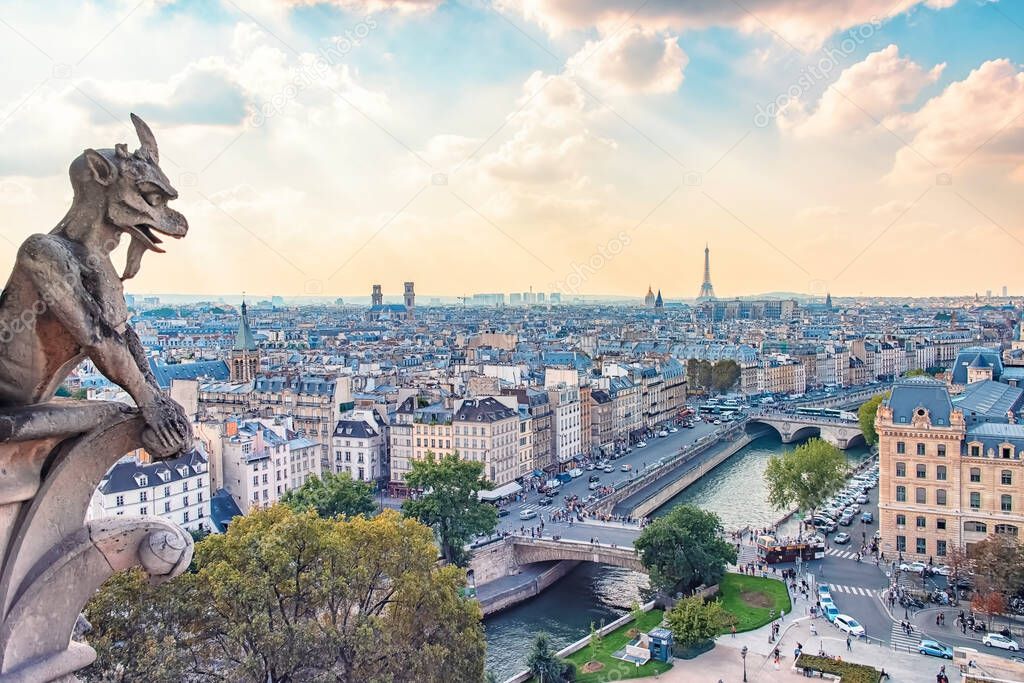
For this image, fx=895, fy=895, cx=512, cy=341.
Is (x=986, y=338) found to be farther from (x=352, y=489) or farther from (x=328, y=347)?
(x=352, y=489)

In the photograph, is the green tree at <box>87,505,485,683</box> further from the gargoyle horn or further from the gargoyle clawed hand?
the gargoyle horn

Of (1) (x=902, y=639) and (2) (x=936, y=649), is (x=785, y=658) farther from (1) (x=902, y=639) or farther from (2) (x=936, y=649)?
(2) (x=936, y=649)

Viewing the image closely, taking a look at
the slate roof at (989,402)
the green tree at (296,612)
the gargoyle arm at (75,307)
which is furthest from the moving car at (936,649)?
the gargoyle arm at (75,307)

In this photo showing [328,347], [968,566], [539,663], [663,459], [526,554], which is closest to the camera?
[539,663]

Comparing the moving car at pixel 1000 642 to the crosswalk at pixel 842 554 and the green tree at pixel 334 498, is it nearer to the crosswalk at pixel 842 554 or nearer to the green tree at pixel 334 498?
the crosswalk at pixel 842 554

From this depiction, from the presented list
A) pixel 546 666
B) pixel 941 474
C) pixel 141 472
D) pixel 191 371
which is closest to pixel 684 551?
pixel 546 666

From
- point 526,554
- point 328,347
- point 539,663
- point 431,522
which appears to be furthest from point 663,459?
point 328,347
